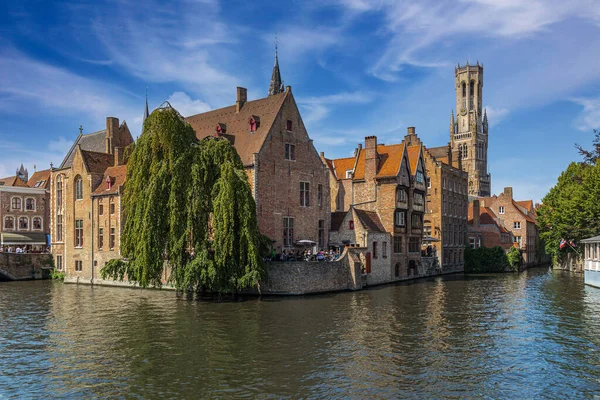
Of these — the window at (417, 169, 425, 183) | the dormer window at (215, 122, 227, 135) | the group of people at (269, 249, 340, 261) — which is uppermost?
the dormer window at (215, 122, 227, 135)

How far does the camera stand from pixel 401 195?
159 ft

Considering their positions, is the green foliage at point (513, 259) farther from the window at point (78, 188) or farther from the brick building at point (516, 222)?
the window at point (78, 188)

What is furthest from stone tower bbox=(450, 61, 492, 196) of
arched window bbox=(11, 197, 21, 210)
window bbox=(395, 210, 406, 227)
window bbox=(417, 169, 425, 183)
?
arched window bbox=(11, 197, 21, 210)

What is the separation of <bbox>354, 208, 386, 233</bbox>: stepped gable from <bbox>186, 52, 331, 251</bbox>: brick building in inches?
135

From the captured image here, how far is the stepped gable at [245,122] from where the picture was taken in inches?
1662

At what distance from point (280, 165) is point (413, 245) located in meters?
17.2

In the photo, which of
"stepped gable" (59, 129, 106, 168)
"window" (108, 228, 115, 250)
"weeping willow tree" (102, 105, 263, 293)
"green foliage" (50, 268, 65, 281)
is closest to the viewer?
"weeping willow tree" (102, 105, 263, 293)

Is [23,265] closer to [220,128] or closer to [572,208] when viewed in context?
[220,128]

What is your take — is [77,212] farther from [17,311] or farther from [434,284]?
[434,284]

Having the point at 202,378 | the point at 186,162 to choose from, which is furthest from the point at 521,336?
the point at 186,162

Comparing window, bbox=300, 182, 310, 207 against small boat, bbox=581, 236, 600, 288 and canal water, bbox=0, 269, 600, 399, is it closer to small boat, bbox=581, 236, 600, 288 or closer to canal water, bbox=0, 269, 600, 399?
canal water, bbox=0, 269, 600, 399

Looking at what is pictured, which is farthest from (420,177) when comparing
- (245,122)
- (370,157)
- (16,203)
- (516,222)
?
(16,203)

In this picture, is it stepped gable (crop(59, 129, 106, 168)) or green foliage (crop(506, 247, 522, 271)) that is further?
green foliage (crop(506, 247, 522, 271))

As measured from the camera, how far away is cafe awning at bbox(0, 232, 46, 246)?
58.7 meters
